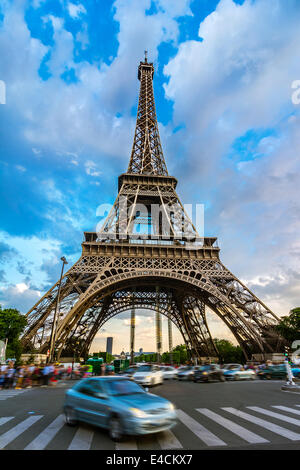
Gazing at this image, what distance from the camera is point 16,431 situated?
720 centimetres

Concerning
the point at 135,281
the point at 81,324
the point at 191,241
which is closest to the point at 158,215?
the point at 191,241

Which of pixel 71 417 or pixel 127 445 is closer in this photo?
pixel 127 445

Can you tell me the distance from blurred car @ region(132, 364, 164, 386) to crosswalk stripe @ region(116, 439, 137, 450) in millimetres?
12467

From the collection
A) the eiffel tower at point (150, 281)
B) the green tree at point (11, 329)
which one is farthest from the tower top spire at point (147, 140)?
the green tree at point (11, 329)

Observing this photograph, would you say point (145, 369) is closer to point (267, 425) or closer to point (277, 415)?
point (277, 415)

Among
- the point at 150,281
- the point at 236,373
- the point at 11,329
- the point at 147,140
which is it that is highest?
the point at 147,140

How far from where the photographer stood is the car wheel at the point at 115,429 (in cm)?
620

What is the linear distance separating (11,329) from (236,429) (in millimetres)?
43387

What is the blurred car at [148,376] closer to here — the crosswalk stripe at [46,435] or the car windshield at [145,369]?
the car windshield at [145,369]

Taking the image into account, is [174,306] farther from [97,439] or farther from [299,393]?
[97,439]

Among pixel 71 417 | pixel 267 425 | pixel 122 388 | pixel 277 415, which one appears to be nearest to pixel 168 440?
pixel 122 388

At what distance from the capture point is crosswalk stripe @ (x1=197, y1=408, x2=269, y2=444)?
635cm

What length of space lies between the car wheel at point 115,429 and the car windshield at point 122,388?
2.21 ft

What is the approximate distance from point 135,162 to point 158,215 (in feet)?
37.6
